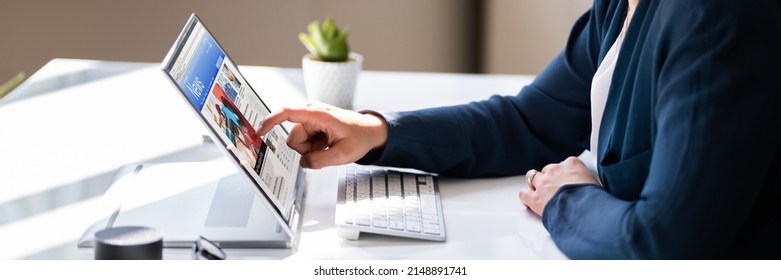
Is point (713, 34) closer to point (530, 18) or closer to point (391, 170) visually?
point (391, 170)

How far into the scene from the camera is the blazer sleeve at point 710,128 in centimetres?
101

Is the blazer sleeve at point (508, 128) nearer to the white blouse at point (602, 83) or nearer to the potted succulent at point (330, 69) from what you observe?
the white blouse at point (602, 83)

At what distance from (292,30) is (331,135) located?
2.11 metres

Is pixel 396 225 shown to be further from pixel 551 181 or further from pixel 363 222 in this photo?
pixel 551 181

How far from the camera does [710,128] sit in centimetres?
101

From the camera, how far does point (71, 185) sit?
1.45m

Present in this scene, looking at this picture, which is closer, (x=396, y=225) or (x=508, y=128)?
(x=396, y=225)

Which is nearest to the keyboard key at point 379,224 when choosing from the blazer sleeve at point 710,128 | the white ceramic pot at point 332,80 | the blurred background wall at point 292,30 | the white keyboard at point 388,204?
the white keyboard at point 388,204

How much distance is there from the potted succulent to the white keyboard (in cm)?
39

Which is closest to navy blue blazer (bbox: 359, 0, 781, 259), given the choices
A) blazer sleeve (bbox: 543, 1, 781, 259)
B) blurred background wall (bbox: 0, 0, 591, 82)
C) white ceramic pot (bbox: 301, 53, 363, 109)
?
blazer sleeve (bbox: 543, 1, 781, 259)

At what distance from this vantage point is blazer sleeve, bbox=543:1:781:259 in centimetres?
101

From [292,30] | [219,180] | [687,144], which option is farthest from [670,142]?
[292,30]

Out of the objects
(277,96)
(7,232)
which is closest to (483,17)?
(277,96)

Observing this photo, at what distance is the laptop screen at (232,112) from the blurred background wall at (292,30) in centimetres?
176
